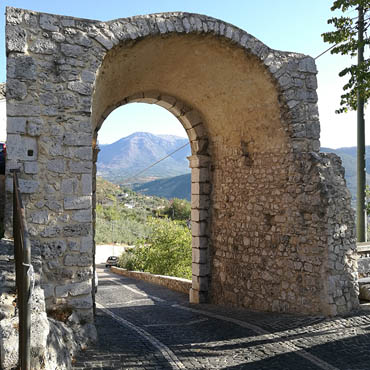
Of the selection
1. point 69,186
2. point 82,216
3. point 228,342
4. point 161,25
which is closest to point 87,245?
point 82,216

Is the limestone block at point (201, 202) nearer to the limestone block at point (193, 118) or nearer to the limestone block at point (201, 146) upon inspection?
the limestone block at point (201, 146)

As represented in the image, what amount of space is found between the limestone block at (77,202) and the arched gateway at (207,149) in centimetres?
1

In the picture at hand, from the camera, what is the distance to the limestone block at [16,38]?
4.84 m

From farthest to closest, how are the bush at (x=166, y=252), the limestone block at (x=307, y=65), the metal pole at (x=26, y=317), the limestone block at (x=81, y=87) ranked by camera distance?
the bush at (x=166, y=252), the limestone block at (x=307, y=65), the limestone block at (x=81, y=87), the metal pole at (x=26, y=317)

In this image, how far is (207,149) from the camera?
8289 millimetres

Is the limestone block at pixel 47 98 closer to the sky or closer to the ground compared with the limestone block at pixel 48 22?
closer to the ground

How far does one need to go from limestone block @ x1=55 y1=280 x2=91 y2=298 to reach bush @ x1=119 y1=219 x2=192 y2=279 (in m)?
8.20

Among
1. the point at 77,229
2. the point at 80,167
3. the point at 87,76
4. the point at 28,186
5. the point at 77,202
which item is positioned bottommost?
the point at 77,229

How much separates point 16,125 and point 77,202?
3.72 ft

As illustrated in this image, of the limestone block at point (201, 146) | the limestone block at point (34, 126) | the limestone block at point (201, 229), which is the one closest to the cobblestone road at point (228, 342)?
the limestone block at point (201, 229)

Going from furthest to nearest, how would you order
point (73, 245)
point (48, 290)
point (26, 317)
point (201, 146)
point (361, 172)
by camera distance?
point (361, 172), point (201, 146), point (73, 245), point (48, 290), point (26, 317)

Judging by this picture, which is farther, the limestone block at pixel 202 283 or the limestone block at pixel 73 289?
the limestone block at pixel 202 283

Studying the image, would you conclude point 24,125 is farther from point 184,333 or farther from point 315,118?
point 315,118

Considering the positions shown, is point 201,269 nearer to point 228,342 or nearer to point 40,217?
point 228,342
